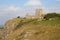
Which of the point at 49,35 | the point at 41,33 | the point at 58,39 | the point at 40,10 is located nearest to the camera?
the point at 58,39

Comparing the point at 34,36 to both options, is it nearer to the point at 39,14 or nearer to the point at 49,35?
the point at 49,35

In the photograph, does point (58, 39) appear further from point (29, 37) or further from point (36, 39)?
point (29, 37)

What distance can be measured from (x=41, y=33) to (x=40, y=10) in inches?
1304

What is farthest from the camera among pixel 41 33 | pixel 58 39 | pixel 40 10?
pixel 40 10

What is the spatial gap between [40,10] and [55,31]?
34.0 m

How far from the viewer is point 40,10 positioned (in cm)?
6650

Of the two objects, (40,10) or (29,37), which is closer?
(29,37)

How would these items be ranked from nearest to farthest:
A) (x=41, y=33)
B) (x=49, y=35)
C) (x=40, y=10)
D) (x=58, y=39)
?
(x=58, y=39)
(x=49, y=35)
(x=41, y=33)
(x=40, y=10)

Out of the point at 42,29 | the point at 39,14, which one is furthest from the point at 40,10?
the point at 42,29

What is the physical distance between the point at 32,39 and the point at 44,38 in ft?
8.06

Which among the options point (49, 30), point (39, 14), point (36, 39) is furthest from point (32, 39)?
point (39, 14)

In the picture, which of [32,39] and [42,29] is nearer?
[32,39]

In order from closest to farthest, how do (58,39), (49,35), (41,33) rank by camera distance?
(58,39) < (49,35) < (41,33)

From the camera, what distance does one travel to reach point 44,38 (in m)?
30.8
